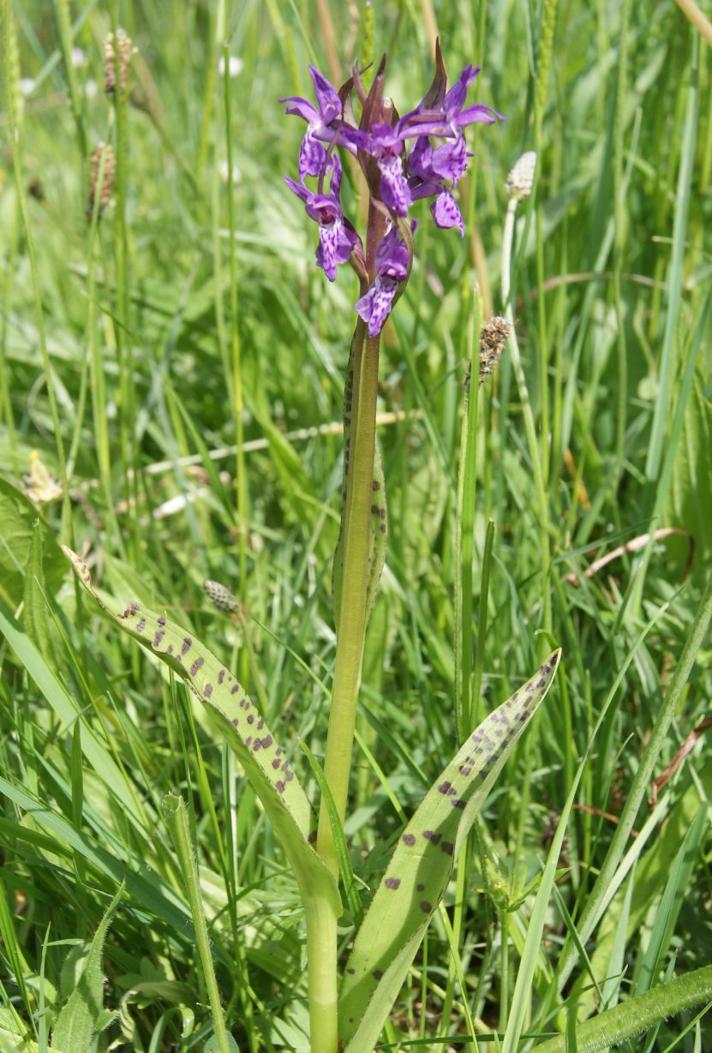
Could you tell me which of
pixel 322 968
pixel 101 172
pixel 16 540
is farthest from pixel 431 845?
pixel 101 172

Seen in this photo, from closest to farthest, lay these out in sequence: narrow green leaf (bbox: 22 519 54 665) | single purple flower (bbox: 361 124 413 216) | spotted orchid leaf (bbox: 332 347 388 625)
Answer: single purple flower (bbox: 361 124 413 216)
spotted orchid leaf (bbox: 332 347 388 625)
narrow green leaf (bbox: 22 519 54 665)

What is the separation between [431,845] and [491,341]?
49 centimetres

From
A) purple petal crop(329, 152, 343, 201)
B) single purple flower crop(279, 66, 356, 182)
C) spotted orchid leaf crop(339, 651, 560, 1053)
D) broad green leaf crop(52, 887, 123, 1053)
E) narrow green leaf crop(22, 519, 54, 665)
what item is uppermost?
single purple flower crop(279, 66, 356, 182)

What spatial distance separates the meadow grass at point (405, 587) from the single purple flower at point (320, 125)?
190 mm

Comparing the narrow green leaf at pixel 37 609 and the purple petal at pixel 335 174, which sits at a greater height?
the purple petal at pixel 335 174

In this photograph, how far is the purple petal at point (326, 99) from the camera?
84 cm

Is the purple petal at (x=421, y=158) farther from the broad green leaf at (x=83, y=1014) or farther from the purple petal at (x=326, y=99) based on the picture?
the broad green leaf at (x=83, y=1014)

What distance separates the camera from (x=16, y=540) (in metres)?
1.41

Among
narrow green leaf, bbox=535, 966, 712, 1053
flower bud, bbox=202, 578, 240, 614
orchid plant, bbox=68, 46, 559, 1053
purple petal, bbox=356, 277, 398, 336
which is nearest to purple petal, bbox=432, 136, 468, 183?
orchid plant, bbox=68, 46, 559, 1053

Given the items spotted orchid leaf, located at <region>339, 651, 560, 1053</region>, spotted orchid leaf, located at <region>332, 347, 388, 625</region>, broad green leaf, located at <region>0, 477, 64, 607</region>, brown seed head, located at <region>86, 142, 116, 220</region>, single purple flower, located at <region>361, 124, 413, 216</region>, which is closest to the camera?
Result: single purple flower, located at <region>361, 124, 413, 216</region>

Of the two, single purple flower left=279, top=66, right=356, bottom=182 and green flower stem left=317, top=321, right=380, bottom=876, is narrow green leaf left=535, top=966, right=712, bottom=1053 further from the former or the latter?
single purple flower left=279, top=66, right=356, bottom=182

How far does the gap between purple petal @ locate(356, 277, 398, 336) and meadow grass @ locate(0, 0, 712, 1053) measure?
0.14 meters

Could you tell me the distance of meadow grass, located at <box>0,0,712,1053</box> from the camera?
1095 mm

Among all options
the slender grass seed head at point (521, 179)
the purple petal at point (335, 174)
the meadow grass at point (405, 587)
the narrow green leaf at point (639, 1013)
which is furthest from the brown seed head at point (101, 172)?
the narrow green leaf at point (639, 1013)
